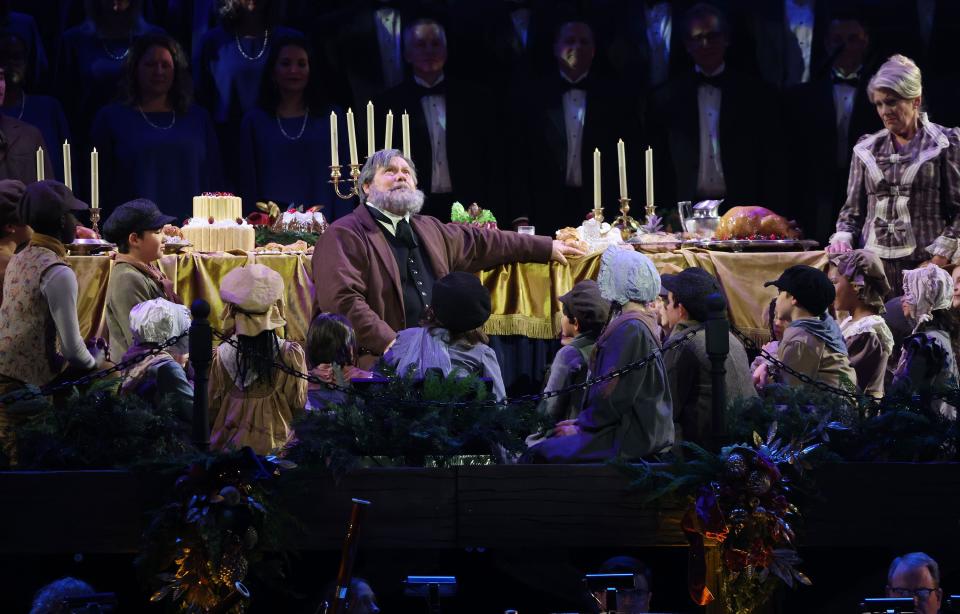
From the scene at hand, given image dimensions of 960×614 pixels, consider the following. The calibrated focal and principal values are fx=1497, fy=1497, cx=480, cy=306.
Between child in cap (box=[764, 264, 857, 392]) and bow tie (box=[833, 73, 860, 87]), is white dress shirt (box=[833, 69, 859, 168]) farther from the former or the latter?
child in cap (box=[764, 264, 857, 392])

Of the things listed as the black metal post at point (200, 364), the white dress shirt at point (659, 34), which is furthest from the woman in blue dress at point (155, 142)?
the black metal post at point (200, 364)

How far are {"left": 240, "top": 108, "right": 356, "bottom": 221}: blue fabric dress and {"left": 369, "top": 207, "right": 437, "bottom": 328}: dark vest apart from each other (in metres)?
2.72

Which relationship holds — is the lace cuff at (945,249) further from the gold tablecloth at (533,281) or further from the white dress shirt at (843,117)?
the white dress shirt at (843,117)

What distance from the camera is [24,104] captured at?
1014cm

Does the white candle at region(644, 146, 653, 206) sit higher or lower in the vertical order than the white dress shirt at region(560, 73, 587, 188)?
lower

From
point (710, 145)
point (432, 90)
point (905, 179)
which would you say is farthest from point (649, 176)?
point (432, 90)

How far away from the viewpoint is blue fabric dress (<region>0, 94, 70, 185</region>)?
10047 millimetres

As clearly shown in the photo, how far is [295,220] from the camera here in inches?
318

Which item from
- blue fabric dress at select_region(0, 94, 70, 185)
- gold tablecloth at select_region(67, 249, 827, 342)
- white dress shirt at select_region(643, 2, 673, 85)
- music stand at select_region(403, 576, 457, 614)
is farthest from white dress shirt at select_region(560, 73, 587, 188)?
music stand at select_region(403, 576, 457, 614)

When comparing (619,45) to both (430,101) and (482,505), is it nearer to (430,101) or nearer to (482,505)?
(430,101)

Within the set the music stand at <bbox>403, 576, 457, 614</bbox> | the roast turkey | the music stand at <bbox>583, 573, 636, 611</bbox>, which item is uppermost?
the roast turkey

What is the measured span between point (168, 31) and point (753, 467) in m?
7.06

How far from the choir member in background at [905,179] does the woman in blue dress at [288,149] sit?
143 inches

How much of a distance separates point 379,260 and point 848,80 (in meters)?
4.69
